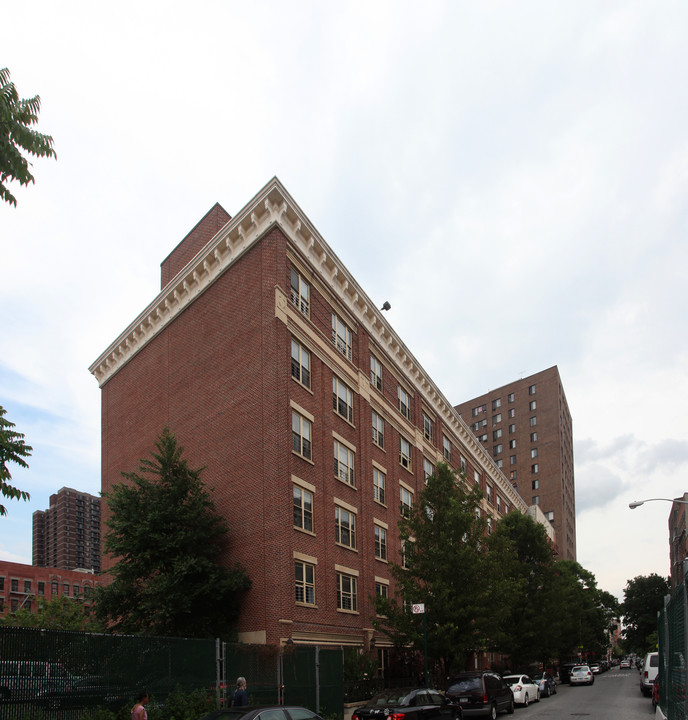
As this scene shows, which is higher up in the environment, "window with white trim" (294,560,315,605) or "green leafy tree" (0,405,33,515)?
"green leafy tree" (0,405,33,515)

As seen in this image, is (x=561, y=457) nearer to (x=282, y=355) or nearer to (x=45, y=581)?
(x=45, y=581)

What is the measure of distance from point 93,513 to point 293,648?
572 feet

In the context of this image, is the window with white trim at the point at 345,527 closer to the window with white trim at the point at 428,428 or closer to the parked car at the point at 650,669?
the window with white trim at the point at 428,428

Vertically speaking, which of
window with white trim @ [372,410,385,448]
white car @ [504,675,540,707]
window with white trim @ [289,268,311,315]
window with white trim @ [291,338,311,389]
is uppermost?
window with white trim @ [289,268,311,315]

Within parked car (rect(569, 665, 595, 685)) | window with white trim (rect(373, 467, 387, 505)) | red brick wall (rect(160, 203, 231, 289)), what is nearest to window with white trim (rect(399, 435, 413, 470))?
window with white trim (rect(373, 467, 387, 505))

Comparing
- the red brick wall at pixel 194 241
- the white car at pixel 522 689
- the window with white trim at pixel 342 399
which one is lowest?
the white car at pixel 522 689

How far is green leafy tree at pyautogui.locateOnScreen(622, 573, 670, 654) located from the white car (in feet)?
256

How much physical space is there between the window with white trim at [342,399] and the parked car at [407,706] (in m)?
14.6

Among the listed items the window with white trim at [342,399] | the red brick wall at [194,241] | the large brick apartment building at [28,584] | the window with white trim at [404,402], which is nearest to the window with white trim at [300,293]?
the window with white trim at [342,399]

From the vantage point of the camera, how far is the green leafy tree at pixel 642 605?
4167 inches

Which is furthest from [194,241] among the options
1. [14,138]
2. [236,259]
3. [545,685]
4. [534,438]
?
[534,438]

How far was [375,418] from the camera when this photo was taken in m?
38.3

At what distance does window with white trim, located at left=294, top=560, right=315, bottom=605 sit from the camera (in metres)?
27.1

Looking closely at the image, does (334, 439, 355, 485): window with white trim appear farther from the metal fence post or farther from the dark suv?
the metal fence post
